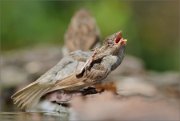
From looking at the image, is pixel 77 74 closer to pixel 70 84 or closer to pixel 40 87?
pixel 70 84

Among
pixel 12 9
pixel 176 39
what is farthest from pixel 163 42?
pixel 12 9

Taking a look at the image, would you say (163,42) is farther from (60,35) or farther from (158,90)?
(158,90)

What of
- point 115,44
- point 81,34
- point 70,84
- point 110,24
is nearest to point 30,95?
point 70,84

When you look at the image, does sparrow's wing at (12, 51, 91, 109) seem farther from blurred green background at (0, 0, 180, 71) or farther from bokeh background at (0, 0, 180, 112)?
blurred green background at (0, 0, 180, 71)

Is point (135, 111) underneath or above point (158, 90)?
underneath

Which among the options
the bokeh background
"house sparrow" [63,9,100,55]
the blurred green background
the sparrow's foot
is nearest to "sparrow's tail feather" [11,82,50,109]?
the sparrow's foot

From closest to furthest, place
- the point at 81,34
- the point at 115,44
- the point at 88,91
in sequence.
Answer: the point at 115,44, the point at 88,91, the point at 81,34
